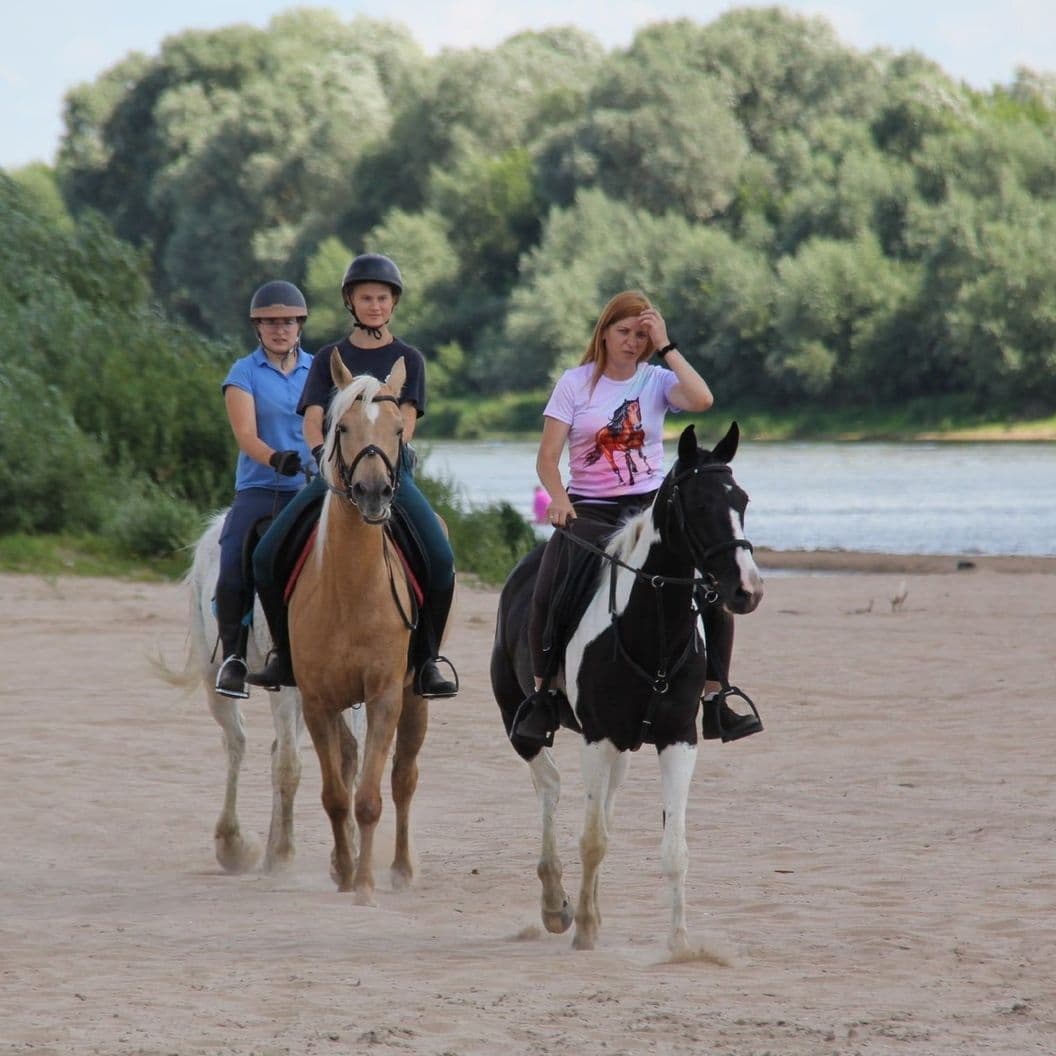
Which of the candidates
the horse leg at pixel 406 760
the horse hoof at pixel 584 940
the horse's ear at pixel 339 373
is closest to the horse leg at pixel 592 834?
the horse hoof at pixel 584 940

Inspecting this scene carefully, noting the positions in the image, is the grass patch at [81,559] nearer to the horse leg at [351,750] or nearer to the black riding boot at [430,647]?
the horse leg at [351,750]

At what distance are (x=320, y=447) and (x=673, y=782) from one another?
2.13 m

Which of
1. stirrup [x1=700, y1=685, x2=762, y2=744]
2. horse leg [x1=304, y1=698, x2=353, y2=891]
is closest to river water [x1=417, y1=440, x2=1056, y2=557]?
horse leg [x1=304, y1=698, x2=353, y2=891]

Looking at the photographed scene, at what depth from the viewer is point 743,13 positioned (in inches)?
2805

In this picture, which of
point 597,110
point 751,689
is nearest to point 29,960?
point 751,689

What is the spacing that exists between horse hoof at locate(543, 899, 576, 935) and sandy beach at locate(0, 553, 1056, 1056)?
49 millimetres

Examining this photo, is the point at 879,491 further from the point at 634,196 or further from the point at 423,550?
the point at 423,550

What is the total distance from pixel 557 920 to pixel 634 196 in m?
57.1

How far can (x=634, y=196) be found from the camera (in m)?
62.5

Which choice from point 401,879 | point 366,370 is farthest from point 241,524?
point 401,879

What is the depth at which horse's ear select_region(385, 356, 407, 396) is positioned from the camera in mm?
7191

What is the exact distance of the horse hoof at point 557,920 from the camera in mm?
6914

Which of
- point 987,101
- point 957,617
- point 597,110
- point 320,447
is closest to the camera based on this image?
point 320,447

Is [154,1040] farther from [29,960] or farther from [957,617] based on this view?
[957,617]
